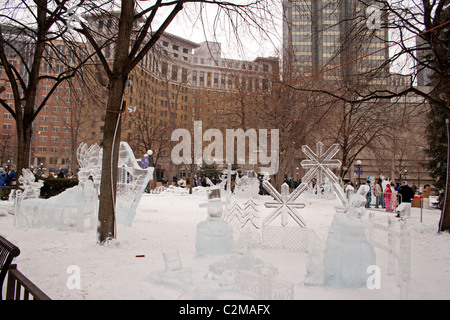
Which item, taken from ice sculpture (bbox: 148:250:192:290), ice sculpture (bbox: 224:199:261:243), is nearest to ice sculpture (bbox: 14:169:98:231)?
ice sculpture (bbox: 224:199:261:243)

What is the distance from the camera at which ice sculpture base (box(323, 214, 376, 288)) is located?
12.9 ft

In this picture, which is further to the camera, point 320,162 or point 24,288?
point 320,162

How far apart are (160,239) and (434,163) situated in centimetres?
2096

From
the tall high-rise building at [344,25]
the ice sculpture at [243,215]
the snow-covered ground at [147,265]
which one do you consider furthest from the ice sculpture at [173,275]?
the tall high-rise building at [344,25]

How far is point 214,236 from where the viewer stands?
5.38 metres

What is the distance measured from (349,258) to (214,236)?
7.39 ft

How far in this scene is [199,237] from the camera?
5.43m

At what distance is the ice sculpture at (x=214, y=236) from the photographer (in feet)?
17.6

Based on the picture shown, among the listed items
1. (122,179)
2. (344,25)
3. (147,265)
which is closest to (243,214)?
(147,265)

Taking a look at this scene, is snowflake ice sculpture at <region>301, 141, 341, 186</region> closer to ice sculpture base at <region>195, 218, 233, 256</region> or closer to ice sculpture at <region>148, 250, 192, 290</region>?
ice sculpture base at <region>195, 218, 233, 256</region>

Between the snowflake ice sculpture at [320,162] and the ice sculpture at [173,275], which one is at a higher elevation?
the snowflake ice sculpture at [320,162]
